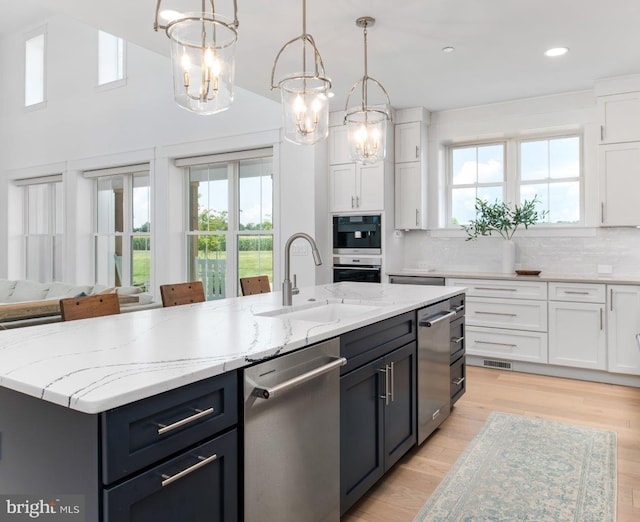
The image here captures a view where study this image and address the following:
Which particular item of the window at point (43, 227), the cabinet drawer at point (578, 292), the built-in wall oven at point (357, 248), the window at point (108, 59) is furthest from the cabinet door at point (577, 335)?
the window at point (43, 227)

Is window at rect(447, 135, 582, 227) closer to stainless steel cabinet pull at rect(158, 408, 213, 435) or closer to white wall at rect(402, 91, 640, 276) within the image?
white wall at rect(402, 91, 640, 276)

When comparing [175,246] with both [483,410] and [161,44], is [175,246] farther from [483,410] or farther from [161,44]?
[483,410]

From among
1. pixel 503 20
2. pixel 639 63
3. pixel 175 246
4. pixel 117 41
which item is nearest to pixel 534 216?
pixel 639 63

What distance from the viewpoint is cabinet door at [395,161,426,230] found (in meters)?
5.17

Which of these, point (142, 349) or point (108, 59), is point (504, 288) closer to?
point (142, 349)

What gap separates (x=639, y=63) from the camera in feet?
12.8

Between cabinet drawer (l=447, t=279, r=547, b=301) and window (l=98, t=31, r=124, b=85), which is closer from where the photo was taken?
cabinet drawer (l=447, t=279, r=547, b=301)

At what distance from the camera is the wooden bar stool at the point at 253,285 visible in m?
3.42

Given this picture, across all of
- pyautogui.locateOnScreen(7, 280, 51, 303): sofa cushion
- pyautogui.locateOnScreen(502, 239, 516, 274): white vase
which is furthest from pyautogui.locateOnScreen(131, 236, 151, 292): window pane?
pyautogui.locateOnScreen(502, 239, 516, 274): white vase

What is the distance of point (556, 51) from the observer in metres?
3.65

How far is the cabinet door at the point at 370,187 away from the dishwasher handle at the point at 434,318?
7.09ft

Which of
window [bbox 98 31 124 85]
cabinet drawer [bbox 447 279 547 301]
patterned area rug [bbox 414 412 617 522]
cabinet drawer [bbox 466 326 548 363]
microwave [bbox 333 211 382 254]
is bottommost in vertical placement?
patterned area rug [bbox 414 412 617 522]

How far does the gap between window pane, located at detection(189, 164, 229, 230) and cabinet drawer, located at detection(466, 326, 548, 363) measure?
3279mm

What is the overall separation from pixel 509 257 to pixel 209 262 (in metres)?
3.69
